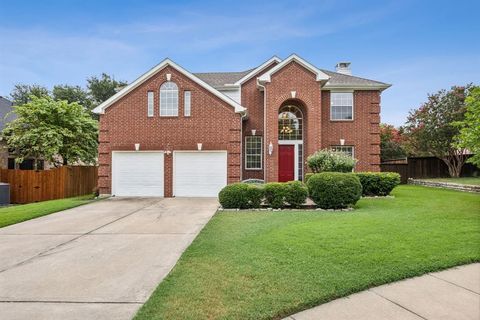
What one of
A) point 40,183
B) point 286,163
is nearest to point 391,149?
point 286,163

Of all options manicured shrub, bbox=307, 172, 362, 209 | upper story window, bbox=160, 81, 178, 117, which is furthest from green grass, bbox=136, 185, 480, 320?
upper story window, bbox=160, 81, 178, 117

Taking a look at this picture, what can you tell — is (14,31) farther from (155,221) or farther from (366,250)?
(366,250)

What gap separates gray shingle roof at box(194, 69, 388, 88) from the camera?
1755 cm

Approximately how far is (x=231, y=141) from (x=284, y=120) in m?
4.08

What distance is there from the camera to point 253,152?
688 inches

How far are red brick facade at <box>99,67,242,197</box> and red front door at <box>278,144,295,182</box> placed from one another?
3.16m

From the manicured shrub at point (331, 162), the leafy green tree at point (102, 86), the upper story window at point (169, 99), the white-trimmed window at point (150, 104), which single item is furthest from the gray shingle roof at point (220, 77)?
the leafy green tree at point (102, 86)

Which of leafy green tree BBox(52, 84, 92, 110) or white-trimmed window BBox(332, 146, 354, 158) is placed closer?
white-trimmed window BBox(332, 146, 354, 158)

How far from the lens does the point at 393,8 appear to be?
519 inches

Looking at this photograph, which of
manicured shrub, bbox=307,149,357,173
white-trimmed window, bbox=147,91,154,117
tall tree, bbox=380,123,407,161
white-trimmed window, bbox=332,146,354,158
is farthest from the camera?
tall tree, bbox=380,123,407,161

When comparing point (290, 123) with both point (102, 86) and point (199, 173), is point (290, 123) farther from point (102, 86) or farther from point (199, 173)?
point (102, 86)

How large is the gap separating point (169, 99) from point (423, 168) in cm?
1904

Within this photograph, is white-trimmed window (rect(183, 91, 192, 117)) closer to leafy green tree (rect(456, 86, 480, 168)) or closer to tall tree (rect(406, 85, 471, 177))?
leafy green tree (rect(456, 86, 480, 168))

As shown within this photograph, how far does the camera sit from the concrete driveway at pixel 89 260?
384cm
